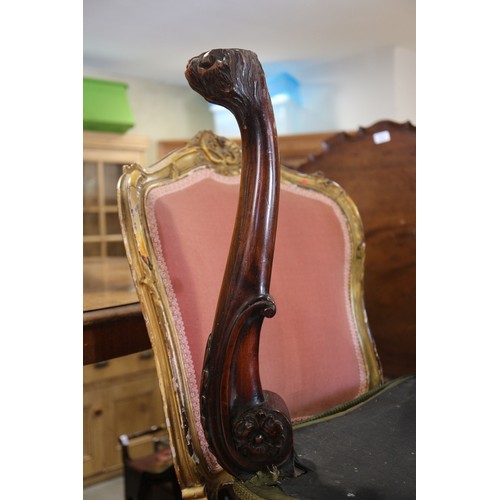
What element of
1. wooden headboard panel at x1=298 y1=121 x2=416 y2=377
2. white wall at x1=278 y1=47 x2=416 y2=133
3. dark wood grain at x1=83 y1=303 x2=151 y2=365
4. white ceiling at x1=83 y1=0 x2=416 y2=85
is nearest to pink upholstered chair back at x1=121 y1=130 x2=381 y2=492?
dark wood grain at x1=83 y1=303 x2=151 y2=365

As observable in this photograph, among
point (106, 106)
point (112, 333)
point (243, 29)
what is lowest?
point (112, 333)

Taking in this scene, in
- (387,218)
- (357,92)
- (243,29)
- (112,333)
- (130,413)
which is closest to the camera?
(112,333)

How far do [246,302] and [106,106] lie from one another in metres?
4.07

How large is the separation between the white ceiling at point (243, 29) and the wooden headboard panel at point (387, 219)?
1.66 meters

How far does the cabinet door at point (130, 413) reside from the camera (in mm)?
2930

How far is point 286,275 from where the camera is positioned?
900 millimetres

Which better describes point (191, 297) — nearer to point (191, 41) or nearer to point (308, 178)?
point (308, 178)

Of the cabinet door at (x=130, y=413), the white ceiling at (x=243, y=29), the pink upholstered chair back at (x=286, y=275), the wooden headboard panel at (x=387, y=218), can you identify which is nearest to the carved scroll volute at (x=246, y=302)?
the pink upholstered chair back at (x=286, y=275)

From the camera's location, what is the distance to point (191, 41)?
3697 millimetres

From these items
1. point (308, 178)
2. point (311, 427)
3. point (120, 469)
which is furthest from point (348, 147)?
point (120, 469)

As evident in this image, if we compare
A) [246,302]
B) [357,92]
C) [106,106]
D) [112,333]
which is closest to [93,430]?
[112,333]

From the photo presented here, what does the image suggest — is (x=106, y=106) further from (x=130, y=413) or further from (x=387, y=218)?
(x=387, y=218)
